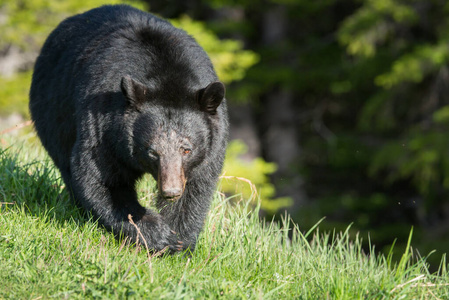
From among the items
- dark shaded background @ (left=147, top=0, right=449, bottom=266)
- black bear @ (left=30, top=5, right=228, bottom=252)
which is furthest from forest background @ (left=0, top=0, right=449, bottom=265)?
black bear @ (left=30, top=5, right=228, bottom=252)

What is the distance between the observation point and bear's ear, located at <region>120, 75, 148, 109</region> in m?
3.80

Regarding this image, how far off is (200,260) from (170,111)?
1025 millimetres

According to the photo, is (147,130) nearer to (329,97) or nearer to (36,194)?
(36,194)

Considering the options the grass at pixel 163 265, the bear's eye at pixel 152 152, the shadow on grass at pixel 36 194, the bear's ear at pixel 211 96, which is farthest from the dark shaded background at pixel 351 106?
the bear's eye at pixel 152 152

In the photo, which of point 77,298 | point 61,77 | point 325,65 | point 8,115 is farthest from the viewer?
point 325,65

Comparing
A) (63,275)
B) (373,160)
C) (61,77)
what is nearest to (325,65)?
(373,160)

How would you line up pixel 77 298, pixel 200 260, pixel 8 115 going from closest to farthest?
pixel 77 298
pixel 200 260
pixel 8 115

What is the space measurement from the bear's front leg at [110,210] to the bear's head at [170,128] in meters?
0.30

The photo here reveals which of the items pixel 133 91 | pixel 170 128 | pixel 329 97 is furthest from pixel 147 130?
pixel 329 97

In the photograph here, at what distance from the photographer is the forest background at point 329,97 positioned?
1139 cm

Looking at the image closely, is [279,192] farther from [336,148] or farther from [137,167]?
[137,167]

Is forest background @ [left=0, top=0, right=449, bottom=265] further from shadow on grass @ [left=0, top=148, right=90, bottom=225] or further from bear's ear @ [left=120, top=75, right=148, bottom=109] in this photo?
bear's ear @ [left=120, top=75, right=148, bottom=109]

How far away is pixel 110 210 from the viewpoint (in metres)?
4.06

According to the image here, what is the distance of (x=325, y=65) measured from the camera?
49.0ft
